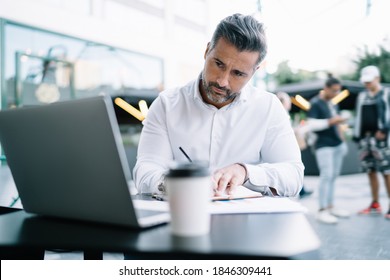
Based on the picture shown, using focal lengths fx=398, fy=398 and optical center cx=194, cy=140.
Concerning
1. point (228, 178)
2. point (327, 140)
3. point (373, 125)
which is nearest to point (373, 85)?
point (373, 125)

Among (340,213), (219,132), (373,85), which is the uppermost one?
(373,85)

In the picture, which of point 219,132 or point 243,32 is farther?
point 219,132

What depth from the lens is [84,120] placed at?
29.7 inches

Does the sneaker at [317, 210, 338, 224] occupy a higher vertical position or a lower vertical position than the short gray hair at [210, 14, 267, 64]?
lower

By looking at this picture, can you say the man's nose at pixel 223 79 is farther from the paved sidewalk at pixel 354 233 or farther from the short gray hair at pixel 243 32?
the paved sidewalk at pixel 354 233

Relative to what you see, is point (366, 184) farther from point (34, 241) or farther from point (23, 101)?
point (34, 241)

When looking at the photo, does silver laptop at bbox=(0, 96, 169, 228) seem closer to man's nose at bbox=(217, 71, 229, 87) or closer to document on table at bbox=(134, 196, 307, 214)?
document on table at bbox=(134, 196, 307, 214)

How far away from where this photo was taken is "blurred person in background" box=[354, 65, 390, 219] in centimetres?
402

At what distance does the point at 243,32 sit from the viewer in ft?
4.81

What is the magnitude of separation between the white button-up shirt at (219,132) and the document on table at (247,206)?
0.40m

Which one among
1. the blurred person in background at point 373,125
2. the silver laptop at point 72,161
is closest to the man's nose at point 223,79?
the silver laptop at point 72,161

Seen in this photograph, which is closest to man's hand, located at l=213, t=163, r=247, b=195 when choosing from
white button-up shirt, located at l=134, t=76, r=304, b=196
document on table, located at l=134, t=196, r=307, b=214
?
document on table, located at l=134, t=196, r=307, b=214

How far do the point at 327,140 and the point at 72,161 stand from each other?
369 cm

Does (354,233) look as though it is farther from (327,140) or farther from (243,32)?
(243,32)
